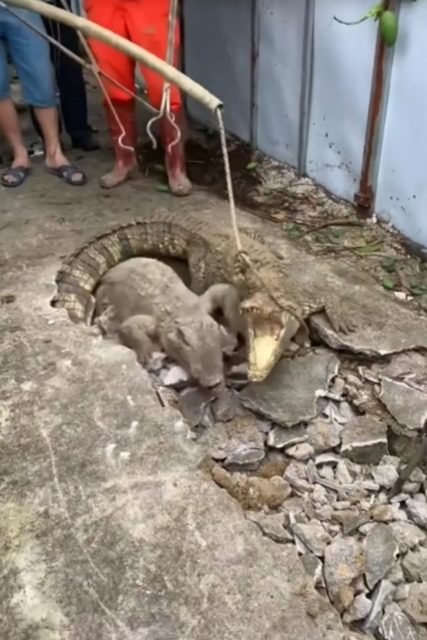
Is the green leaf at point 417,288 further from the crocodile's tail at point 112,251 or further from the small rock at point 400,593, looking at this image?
the small rock at point 400,593

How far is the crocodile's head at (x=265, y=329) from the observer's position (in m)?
2.91

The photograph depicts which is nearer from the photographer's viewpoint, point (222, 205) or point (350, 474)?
point (350, 474)

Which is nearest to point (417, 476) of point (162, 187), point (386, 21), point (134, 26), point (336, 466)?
point (336, 466)

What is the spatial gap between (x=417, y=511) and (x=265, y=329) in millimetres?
905

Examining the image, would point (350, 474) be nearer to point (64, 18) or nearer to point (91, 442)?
point (91, 442)

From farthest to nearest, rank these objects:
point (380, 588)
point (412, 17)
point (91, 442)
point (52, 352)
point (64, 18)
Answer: point (412, 17), point (52, 352), point (91, 442), point (380, 588), point (64, 18)

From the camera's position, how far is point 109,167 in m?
4.82

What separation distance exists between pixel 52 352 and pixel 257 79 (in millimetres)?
2572

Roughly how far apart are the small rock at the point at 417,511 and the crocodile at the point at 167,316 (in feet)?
2.78

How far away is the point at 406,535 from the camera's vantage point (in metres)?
2.47

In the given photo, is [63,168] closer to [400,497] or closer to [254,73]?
[254,73]

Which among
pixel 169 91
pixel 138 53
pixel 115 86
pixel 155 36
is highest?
pixel 138 53

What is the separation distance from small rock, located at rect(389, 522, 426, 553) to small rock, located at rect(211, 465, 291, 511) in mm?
383

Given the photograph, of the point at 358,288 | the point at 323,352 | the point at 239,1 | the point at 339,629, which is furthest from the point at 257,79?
the point at 339,629
